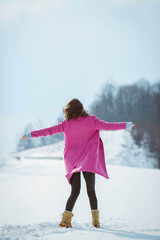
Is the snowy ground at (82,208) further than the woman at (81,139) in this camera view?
No

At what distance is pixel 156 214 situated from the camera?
14.2 feet

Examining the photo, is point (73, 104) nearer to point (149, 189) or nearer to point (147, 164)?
point (149, 189)

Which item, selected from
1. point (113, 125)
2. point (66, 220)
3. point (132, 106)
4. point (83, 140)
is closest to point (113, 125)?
point (113, 125)

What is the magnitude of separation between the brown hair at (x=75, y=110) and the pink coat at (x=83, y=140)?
4 centimetres

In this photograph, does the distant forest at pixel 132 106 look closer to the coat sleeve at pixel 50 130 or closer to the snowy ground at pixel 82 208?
the snowy ground at pixel 82 208

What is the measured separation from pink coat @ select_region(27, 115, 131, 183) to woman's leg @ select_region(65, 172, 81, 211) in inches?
2.2

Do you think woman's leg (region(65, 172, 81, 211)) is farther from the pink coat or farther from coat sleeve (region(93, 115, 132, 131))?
coat sleeve (region(93, 115, 132, 131))

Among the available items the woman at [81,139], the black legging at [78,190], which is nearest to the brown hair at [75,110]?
the woman at [81,139]

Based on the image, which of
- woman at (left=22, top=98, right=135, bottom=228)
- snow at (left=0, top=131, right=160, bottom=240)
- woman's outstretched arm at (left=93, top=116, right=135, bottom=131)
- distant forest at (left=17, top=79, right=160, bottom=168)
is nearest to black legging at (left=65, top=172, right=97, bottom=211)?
woman at (left=22, top=98, right=135, bottom=228)

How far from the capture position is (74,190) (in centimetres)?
328

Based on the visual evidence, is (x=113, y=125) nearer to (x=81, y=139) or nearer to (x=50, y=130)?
(x=81, y=139)

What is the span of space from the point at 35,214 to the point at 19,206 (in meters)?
0.49

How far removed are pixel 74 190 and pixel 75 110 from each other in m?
0.83

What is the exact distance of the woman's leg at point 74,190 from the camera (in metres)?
3.24
